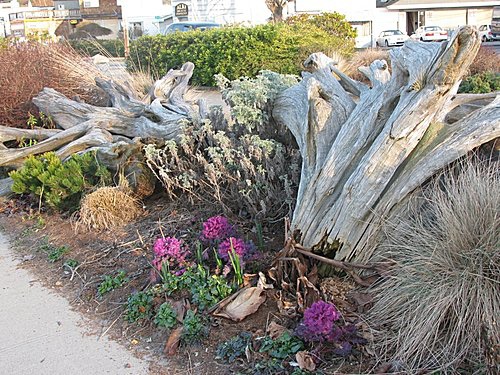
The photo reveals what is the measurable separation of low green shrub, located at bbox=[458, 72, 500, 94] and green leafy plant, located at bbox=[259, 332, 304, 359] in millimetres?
8684

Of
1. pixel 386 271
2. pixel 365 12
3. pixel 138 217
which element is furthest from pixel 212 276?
pixel 365 12

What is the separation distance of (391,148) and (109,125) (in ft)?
14.9

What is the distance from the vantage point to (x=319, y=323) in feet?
10.9

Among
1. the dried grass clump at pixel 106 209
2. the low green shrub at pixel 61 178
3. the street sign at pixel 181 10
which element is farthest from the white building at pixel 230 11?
the dried grass clump at pixel 106 209

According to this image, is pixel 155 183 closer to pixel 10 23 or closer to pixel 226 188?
pixel 226 188

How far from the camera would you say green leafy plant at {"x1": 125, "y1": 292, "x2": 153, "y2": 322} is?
13.4 ft

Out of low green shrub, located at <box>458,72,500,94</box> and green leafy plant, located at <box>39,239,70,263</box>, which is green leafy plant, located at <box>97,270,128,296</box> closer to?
green leafy plant, located at <box>39,239,70,263</box>

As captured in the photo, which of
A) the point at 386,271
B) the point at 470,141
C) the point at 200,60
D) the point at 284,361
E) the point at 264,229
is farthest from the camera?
the point at 200,60

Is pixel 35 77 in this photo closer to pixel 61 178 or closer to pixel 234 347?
pixel 61 178

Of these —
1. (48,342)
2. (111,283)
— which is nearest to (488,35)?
(111,283)

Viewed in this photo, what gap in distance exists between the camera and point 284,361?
3371mm

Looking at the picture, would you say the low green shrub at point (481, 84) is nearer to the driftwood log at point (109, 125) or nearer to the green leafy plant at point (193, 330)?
the driftwood log at point (109, 125)

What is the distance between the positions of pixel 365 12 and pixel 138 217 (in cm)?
3518

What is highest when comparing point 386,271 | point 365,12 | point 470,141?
point 365,12
